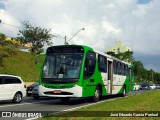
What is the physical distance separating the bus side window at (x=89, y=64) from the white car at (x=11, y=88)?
14.9ft

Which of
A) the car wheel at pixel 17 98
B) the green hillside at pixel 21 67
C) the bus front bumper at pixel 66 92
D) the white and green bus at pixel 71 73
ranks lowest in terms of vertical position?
the car wheel at pixel 17 98

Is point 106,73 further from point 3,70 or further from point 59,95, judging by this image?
point 3,70

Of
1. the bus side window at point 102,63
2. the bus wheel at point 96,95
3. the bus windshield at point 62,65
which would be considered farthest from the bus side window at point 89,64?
the bus wheel at point 96,95

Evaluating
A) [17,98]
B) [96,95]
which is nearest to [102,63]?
[96,95]

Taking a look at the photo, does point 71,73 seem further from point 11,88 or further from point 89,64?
point 11,88

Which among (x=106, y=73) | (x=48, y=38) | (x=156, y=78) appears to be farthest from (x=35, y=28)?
(x=156, y=78)

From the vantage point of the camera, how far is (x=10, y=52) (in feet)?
123

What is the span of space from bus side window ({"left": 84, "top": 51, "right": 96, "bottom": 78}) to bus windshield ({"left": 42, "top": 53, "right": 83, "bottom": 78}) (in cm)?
55

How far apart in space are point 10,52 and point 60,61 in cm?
1975

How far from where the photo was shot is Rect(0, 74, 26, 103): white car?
19422mm

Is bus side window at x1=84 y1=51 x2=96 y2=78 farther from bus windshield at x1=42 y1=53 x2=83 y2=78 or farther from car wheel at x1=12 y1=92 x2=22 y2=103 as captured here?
car wheel at x1=12 y1=92 x2=22 y2=103

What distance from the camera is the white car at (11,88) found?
19.4m

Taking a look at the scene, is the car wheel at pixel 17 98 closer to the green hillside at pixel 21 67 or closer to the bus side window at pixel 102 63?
the bus side window at pixel 102 63

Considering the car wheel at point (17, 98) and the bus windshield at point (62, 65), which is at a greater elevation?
the bus windshield at point (62, 65)
